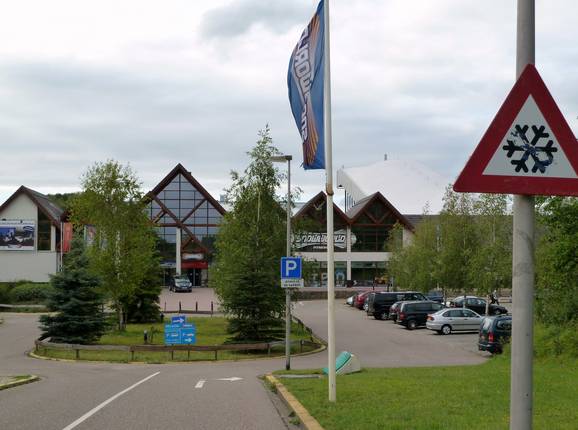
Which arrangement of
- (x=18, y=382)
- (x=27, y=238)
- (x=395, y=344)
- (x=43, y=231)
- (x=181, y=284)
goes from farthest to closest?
(x=181, y=284)
(x=43, y=231)
(x=27, y=238)
(x=395, y=344)
(x=18, y=382)

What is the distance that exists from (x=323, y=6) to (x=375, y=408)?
238 inches

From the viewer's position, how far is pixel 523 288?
4.11 m

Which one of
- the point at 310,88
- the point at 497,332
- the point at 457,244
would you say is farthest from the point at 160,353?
the point at 457,244

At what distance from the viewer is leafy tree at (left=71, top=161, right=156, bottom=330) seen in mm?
39250

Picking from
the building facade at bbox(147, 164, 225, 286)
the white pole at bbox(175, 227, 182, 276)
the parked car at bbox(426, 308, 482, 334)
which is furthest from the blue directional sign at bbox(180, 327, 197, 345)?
the white pole at bbox(175, 227, 182, 276)

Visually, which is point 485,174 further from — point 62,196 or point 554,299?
point 62,196

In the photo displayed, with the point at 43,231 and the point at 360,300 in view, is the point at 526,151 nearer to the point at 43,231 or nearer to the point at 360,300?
the point at 360,300

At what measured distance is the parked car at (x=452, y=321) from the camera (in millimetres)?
37188

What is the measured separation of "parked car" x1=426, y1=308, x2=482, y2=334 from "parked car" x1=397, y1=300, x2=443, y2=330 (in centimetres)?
299

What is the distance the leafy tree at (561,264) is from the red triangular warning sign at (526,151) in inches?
640

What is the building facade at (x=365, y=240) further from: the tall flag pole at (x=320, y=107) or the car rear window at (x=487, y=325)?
the tall flag pole at (x=320, y=107)

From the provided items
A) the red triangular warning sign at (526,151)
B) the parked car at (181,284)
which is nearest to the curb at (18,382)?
the red triangular warning sign at (526,151)

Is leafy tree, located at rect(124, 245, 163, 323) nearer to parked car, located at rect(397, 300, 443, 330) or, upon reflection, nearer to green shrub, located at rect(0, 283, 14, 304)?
parked car, located at rect(397, 300, 443, 330)

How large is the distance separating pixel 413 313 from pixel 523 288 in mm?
37844
